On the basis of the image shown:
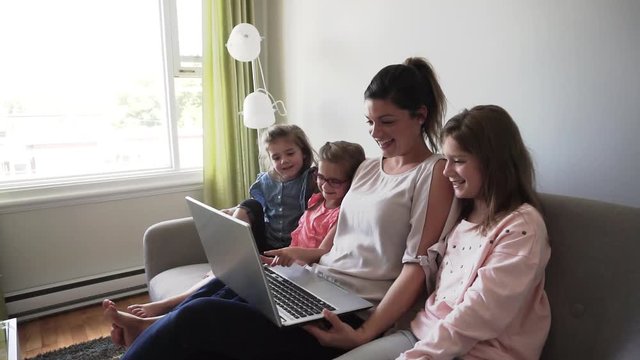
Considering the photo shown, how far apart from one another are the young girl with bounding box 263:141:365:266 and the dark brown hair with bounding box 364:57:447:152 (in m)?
0.32

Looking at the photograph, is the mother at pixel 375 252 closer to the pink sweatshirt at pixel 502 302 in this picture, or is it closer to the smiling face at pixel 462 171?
the smiling face at pixel 462 171

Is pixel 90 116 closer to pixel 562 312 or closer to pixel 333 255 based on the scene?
pixel 333 255

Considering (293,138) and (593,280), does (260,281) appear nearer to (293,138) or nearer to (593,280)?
(593,280)

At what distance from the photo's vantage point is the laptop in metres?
1.02

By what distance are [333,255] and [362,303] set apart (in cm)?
25

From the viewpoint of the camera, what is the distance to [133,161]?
273 centimetres

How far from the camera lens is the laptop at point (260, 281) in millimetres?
1020

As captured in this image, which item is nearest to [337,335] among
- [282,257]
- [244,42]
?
[282,257]

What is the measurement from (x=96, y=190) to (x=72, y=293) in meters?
0.59

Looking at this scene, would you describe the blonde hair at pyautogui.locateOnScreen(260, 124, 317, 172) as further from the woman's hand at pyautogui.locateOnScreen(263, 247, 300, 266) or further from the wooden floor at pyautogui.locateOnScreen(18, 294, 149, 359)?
the wooden floor at pyautogui.locateOnScreen(18, 294, 149, 359)

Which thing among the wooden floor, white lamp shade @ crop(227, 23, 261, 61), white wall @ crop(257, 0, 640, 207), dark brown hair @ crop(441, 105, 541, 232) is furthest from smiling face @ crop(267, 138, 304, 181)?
the wooden floor

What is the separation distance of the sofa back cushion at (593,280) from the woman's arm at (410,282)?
252mm

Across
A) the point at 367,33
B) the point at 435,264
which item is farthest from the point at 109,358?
the point at 367,33

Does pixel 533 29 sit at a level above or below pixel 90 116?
above
